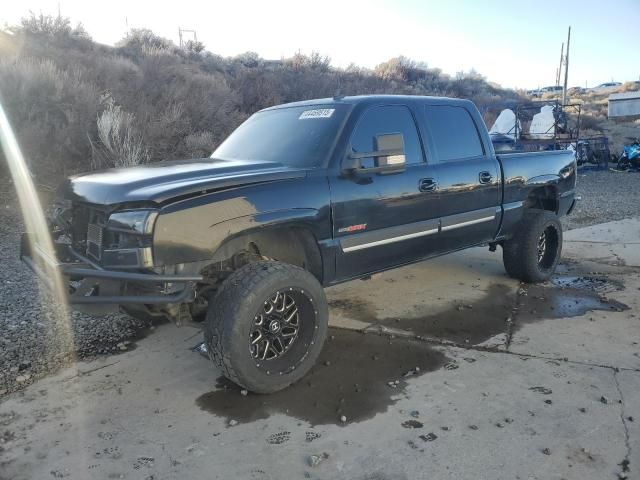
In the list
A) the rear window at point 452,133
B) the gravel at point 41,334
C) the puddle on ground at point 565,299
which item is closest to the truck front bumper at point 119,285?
the gravel at point 41,334

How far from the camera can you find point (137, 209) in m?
3.12

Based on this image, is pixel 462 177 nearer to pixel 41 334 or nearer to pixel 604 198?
pixel 41 334

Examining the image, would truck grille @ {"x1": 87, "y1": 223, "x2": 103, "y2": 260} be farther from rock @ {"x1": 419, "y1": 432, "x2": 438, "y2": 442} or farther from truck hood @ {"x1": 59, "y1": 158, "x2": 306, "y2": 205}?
rock @ {"x1": 419, "y1": 432, "x2": 438, "y2": 442}

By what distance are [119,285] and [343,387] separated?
156cm

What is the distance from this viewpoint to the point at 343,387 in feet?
11.8

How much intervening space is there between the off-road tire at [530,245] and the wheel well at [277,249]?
2667 millimetres

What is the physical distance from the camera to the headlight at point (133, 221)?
9.95 feet

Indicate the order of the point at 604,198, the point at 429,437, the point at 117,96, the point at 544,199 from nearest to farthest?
the point at 429,437 < the point at 544,199 < the point at 117,96 < the point at 604,198

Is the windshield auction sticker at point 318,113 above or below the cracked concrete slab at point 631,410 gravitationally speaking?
above

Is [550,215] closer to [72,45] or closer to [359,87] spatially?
[72,45]

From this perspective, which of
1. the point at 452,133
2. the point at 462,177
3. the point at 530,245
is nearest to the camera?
the point at 462,177

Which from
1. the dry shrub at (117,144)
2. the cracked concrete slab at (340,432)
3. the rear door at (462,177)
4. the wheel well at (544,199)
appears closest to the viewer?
the cracked concrete slab at (340,432)

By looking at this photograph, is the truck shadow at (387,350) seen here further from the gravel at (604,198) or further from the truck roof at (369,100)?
the gravel at (604,198)

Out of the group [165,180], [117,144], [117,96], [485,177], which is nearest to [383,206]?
[485,177]
